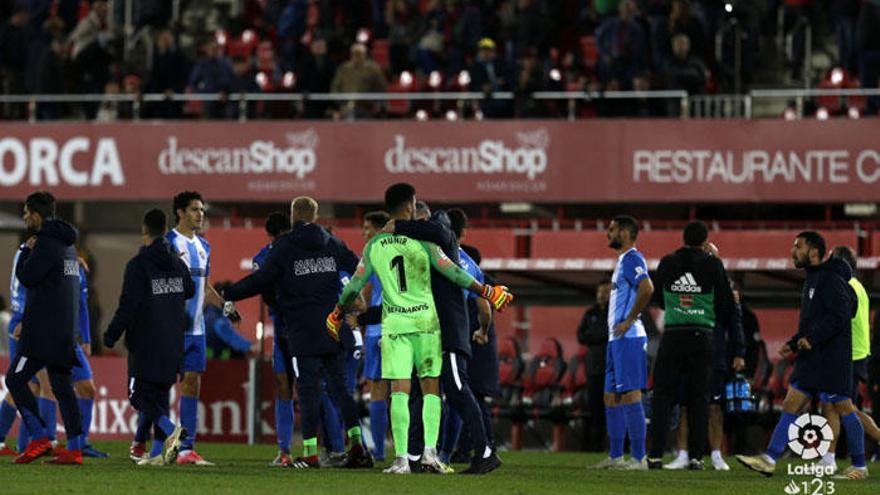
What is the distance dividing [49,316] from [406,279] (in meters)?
2.88

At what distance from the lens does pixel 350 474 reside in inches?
606

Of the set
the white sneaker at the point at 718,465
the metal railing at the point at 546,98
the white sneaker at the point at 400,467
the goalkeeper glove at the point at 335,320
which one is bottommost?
the white sneaker at the point at 718,465

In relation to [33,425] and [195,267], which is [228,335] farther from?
[33,425]

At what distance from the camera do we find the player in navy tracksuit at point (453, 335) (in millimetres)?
15297

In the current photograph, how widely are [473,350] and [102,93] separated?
50.5ft

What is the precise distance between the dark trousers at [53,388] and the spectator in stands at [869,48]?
49.0ft

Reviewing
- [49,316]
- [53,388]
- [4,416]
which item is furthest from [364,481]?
[4,416]

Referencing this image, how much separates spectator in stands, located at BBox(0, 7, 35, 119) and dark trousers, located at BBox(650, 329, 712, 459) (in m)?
16.6

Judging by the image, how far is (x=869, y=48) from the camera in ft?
92.3

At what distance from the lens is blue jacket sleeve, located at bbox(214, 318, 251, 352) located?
82.5 feet

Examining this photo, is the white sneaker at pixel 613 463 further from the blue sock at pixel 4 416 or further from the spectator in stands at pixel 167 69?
the spectator in stands at pixel 167 69

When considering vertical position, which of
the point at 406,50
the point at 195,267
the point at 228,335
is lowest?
the point at 228,335

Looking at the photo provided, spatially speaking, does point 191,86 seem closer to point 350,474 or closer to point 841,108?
point 841,108

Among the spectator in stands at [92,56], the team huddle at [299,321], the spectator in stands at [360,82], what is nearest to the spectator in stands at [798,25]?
the spectator in stands at [360,82]
